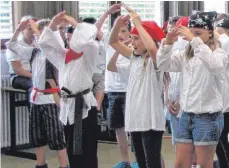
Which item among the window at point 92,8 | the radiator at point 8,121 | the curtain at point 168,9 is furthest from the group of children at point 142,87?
the curtain at point 168,9

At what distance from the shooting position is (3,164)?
19.8ft

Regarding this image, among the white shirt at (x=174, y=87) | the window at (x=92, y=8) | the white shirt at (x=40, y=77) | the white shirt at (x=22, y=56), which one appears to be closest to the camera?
the white shirt at (x=174, y=87)

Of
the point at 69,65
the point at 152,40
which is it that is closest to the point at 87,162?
the point at 69,65

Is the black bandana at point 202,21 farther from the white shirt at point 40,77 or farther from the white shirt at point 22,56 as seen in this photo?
the white shirt at point 22,56

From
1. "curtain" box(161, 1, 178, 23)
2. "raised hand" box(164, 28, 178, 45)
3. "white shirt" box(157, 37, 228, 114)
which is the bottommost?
"white shirt" box(157, 37, 228, 114)

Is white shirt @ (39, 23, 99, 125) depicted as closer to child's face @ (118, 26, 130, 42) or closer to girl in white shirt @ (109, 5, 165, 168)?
girl in white shirt @ (109, 5, 165, 168)

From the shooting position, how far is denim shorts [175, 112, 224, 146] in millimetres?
3637

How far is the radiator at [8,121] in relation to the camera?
21.5 feet

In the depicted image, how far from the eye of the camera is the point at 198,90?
364 cm

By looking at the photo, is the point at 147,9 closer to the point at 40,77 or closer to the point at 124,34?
the point at 124,34

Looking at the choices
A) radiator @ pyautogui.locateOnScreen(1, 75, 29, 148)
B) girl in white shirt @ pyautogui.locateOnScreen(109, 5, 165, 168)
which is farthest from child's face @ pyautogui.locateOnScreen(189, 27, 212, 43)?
radiator @ pyautogui.locateOnScreen(1, 75, 29, 148)

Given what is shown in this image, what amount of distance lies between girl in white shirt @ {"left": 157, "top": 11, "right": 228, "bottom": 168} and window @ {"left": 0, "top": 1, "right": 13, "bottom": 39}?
3.45 m

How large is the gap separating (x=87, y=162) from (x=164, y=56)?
104 centimetres

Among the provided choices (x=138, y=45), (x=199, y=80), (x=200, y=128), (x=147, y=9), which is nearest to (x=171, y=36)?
(x=199, y=80)
